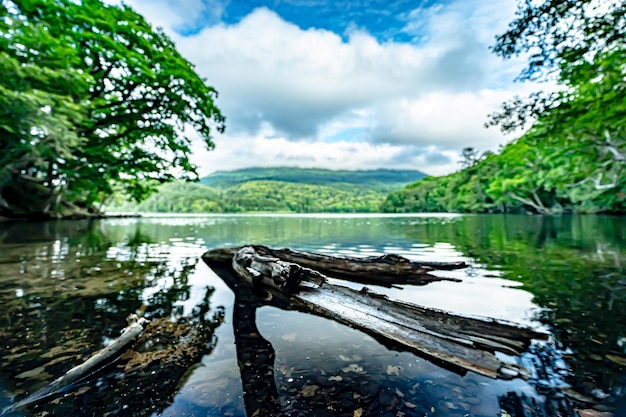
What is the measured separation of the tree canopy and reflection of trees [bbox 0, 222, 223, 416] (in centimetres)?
1365

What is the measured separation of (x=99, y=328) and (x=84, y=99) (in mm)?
25723

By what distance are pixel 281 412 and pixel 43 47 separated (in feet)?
82.5

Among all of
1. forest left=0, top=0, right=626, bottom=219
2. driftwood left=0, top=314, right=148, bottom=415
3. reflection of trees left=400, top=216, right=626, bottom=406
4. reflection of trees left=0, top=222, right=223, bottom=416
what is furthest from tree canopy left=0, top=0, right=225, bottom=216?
reflection of trees left=400, top=216, right=626, bottom=406

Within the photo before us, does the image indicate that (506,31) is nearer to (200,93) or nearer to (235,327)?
(235,327)

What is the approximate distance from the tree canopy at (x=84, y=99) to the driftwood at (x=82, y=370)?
61.2 ft

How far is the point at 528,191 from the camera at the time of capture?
6688 cm

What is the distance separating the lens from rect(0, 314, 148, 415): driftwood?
3.12m

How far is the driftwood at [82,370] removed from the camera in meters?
3.12

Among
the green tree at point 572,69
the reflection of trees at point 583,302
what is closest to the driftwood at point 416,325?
the reflection of trees at point 583,302

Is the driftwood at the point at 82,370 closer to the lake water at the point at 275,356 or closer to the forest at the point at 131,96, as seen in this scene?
the lake water at the point at 275,356

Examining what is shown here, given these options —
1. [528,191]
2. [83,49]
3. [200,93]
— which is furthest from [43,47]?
[528,191]

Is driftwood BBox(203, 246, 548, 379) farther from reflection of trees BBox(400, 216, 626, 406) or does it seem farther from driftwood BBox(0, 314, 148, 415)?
driftwood BBox(0, 314, 148, 415)

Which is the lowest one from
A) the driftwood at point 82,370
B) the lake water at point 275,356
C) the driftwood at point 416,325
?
the lake water at point 275,356

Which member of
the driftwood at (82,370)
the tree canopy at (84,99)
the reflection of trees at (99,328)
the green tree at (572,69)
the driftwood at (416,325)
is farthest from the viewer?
the tree canopy at (84,99)
